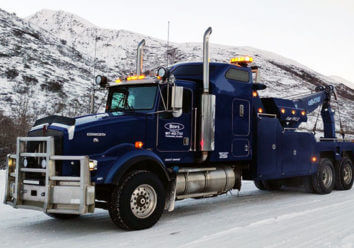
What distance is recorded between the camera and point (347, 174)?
1231 cm

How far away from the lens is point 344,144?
40.8 feet

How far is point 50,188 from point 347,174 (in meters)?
9.55

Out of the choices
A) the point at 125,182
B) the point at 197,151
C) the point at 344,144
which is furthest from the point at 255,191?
the point at 125,182

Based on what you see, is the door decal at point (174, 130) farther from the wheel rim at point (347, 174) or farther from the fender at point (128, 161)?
the wheel rim at point (347, 174)

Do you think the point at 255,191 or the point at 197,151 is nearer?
the point at 197,151

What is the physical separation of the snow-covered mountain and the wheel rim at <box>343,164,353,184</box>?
629cm

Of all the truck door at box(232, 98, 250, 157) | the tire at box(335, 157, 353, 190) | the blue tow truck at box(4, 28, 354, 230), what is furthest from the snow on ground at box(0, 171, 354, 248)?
the tire at box(335, 157, 353, 190)

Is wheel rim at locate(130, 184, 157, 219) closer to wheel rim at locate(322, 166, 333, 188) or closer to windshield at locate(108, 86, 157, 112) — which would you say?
windshield at locate(108, 86, 157, 112)

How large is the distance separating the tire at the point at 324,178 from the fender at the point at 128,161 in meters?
5.77

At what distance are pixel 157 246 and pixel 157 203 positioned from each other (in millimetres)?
1365

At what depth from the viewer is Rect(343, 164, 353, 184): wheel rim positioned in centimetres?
1216

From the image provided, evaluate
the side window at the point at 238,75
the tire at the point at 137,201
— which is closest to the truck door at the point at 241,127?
the side window at the point at 238,75

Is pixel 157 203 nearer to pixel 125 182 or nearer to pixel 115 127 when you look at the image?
pixel 125 182

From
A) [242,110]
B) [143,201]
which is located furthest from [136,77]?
[242,110]
